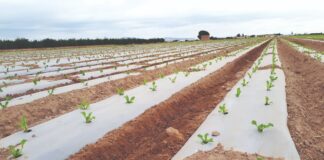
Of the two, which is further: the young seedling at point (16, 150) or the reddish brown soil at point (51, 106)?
the reddish brown soil at point (51, 106)

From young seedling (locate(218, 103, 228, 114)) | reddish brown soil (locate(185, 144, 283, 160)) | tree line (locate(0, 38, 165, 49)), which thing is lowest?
tree line (locate(0, 38, 165, 49))

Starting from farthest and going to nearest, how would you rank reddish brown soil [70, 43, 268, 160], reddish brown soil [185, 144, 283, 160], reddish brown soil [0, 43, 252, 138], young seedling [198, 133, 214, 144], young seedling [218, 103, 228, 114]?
reddish brown soil [0, 43, 252, 138] → young seedling [218, 103, 228, 114] → reddish brown soil [70, 43, 268, 160] → young seedling [198, 133, 214, 144] → reddish brown soil [185, 144, 283, 160]

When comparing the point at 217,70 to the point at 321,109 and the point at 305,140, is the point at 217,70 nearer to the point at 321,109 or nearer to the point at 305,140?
the point at 321,109

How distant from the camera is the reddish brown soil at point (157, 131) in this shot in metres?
4.27

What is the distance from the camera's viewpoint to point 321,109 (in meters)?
5.71

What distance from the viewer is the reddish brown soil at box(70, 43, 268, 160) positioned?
4270 millimetres

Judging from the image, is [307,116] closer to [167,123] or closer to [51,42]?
[167,123]

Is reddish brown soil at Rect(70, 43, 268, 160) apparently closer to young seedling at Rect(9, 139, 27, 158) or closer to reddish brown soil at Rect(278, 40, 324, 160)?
young seedling at Rect(9, 139, 27, 158)

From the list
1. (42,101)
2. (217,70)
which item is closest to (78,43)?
(217,70)

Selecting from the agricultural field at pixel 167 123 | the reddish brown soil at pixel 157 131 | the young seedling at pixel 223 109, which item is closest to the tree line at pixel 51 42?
the agricultural field at pixel 167 123

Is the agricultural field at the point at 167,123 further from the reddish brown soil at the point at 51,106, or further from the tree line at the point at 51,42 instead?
the tree line at the point at 51,42

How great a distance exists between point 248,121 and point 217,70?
7.02 m

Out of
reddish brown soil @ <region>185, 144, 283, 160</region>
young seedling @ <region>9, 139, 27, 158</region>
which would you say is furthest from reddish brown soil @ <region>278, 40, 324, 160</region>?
young seedling @ <region>9, 139, 27, 158</region>

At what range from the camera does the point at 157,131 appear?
17.5 ft
